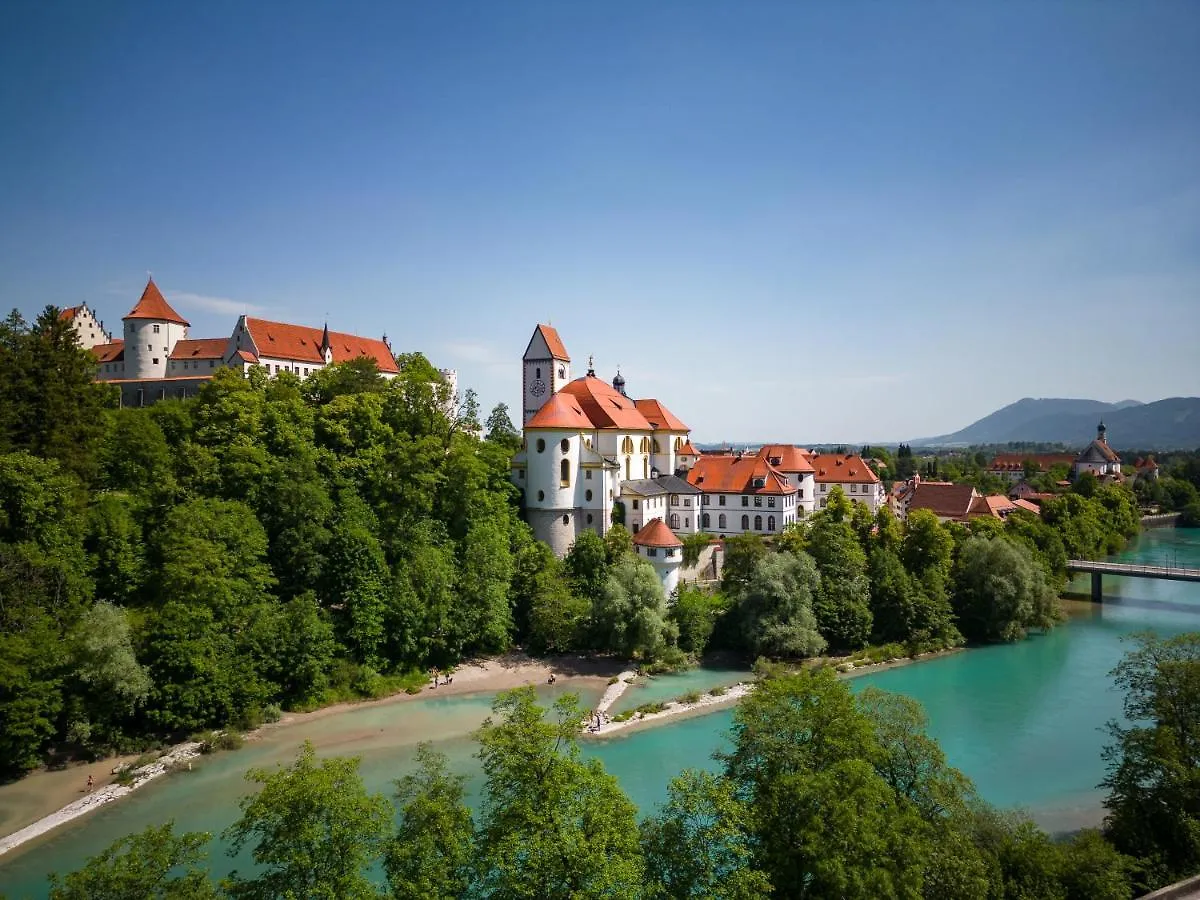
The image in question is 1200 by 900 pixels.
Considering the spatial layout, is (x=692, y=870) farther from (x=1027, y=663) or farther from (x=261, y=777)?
(x=1027, y=663)

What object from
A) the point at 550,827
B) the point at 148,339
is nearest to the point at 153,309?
the point at 148,339

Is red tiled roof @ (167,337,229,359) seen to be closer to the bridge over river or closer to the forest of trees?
the forest of trees

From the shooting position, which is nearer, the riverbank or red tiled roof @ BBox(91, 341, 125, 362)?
the riverbank

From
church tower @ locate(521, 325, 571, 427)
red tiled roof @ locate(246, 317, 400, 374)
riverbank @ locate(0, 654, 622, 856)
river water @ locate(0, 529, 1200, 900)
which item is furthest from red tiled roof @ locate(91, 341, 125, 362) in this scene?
river water @ locate(0, 529, 1200, 900)

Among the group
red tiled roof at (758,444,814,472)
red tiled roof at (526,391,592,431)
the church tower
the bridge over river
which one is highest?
the church tower

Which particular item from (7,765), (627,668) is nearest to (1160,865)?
(627,668)

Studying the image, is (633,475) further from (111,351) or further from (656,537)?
(111,351)
